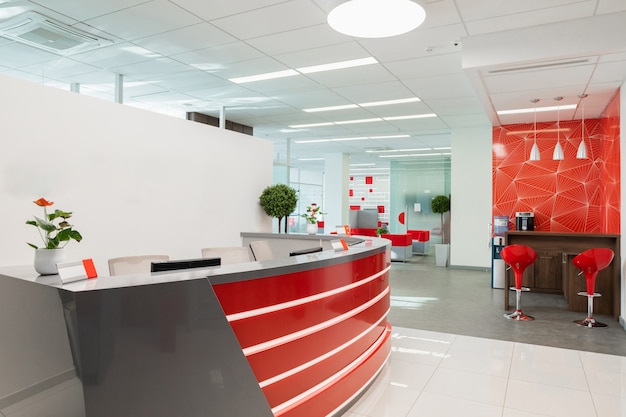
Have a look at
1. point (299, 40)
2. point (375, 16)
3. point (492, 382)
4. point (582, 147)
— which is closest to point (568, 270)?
point (582, 147)

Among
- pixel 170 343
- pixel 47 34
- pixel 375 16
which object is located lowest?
pixel 170 343

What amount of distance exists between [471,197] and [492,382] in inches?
281

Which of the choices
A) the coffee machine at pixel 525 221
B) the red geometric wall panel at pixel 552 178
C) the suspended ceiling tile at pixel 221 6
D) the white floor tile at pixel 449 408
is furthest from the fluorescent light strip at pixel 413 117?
the white floor tile at pixel 449 408

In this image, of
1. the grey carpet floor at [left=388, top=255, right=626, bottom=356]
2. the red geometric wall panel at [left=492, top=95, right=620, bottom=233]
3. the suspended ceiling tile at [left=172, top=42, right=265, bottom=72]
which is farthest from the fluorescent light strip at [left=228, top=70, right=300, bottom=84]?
the red geometric wall panel at [left=492, top=95, right=620, bottom=233]

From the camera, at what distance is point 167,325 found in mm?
2107

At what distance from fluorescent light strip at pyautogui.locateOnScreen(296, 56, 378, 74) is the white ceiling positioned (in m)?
0.14

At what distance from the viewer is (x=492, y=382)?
381cm

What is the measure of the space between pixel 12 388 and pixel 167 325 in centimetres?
88

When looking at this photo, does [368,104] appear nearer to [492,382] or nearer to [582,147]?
[582,147]

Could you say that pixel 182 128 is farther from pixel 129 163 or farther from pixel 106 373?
pixel 106 373

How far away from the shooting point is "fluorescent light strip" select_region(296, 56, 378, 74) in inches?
231

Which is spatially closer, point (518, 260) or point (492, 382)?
point (492, 382)

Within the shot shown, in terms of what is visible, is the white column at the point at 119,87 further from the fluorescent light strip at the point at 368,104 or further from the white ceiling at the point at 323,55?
the fluorescent light strip at the point at 368,104

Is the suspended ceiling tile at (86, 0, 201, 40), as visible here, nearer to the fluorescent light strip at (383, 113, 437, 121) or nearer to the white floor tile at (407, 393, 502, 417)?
the white floor tile at (407, 393, 502, 417)
